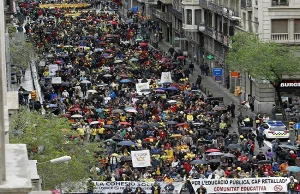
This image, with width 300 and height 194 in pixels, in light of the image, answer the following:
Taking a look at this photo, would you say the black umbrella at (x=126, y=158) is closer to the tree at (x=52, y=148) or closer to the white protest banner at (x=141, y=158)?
the white protest banner at (x=141, y=158)

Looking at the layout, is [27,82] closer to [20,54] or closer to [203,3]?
[20,54]

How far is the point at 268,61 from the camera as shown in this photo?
2758 inches

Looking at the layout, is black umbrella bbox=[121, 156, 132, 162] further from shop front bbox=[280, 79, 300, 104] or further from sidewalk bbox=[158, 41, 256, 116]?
shop front bbox=[280, 79, 300, 104]

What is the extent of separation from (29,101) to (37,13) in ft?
264

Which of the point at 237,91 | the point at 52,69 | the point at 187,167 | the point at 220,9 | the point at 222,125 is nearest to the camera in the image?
the point at 187,167

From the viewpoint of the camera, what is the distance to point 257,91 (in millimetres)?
74562

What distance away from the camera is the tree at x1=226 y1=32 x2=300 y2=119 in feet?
229

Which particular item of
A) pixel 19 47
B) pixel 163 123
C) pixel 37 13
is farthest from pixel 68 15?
pixel 163 123

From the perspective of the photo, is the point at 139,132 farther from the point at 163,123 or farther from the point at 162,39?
the point at 162,39

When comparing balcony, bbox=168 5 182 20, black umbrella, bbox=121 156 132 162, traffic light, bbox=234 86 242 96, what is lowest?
traffic light, bbox=234 86 242 96

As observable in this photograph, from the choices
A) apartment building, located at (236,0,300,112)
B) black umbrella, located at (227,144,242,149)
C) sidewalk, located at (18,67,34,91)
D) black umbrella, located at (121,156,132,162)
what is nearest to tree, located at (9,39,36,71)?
sidewalk, located at (18,67,34,91)

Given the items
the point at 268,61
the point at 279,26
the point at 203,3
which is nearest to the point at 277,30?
the point at 279,26

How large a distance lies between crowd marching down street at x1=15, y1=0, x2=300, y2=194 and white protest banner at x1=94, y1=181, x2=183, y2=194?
0.13 ft

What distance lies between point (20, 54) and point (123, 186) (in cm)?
4117
